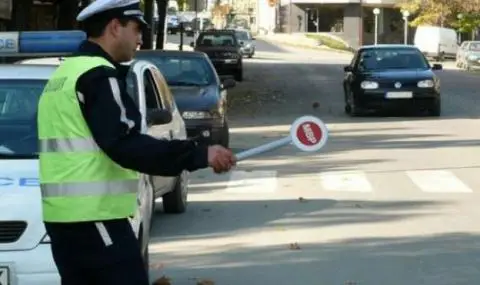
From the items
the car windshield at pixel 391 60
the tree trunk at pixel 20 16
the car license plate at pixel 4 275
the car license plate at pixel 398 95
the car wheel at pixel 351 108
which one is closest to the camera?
the car license plate at pixel 4 275

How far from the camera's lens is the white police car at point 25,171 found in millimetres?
6375

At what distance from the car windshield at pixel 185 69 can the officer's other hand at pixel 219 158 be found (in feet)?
44.4

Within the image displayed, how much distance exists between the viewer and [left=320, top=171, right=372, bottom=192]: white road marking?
1355 centimetres

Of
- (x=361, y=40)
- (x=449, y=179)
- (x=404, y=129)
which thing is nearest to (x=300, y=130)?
(x=449, y=179)

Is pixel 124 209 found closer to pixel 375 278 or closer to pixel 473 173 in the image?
pixel 375 278

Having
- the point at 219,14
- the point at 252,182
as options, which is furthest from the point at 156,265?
the point at 219,14

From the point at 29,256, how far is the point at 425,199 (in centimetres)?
702

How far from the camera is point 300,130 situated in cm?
500

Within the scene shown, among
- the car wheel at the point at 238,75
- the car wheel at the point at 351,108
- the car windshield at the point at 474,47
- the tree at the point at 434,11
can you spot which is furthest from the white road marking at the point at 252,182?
the tree at the point at 434,11

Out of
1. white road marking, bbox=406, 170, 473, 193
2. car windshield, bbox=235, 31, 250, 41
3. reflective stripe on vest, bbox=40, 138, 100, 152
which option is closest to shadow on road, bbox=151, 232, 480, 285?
white road marking, bbox=406, 170, 473, 193

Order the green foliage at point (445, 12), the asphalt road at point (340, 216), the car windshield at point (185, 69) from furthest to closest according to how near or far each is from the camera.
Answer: the green foliage at point (445, 12)
the car windshield at point (185, 69)
the asphalt road at point (340, 216)

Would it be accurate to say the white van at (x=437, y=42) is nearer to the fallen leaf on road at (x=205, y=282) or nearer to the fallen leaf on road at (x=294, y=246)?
the fallen leaf on road at (x=294, y=246)

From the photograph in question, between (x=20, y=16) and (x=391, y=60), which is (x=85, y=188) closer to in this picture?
(x=391, y=60)

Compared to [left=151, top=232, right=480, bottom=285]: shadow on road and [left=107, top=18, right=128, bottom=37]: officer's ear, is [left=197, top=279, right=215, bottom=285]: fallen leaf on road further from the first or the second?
[left=107, top=18, right=128, bottom=37]: officer's ear
